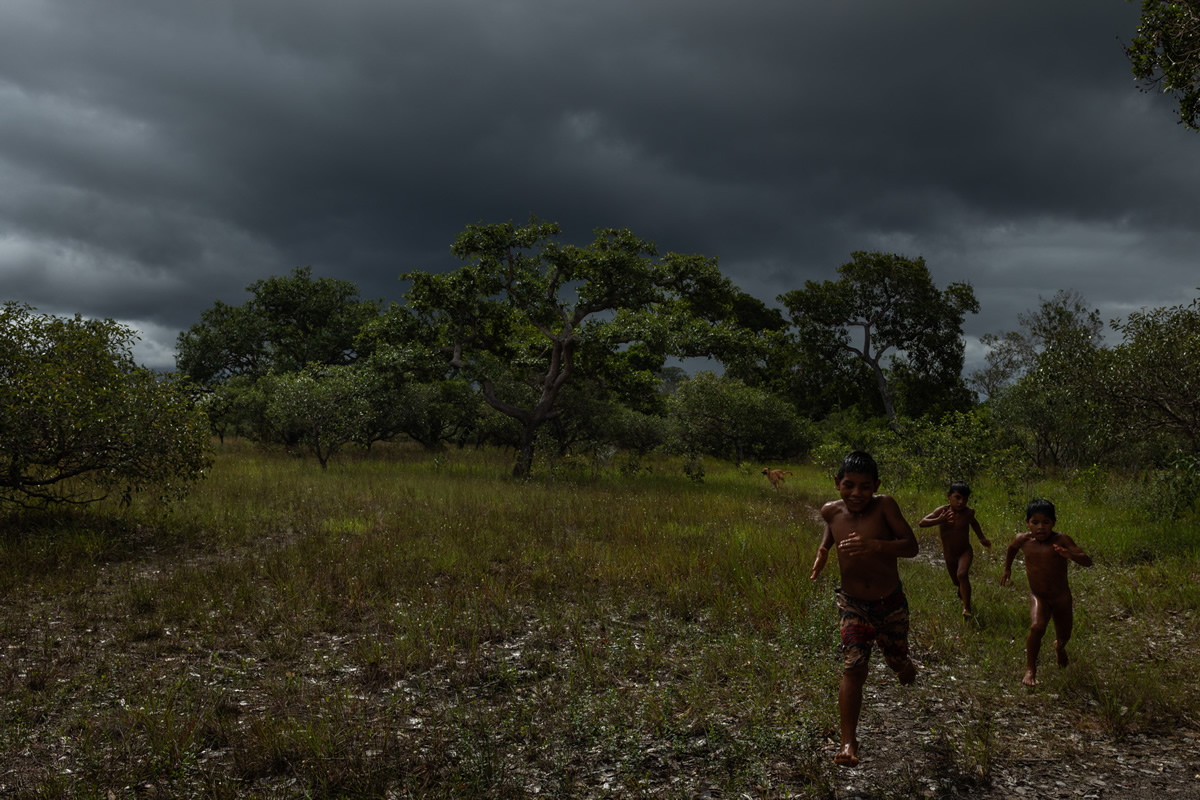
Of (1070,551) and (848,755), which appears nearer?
(848,755)

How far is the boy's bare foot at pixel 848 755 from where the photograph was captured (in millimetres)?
4270

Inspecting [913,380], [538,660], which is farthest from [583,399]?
[913,380]

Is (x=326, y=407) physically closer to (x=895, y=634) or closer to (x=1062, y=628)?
(x=895, y=634)

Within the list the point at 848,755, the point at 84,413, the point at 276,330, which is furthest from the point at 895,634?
the point at 276,330

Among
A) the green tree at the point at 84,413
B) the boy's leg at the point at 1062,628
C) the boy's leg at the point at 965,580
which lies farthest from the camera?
the green tree at the point at 84,413

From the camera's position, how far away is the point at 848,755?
4.28 metres

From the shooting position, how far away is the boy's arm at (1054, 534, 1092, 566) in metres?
5.71

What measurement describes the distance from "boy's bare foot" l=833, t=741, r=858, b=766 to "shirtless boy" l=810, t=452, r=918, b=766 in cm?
15

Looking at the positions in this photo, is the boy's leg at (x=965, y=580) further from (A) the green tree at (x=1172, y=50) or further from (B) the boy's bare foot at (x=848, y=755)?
(A) the green tree at (x=1172, y=50)

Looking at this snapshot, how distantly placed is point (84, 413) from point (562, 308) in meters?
15.3

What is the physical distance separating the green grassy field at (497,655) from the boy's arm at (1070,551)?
50.4 inches

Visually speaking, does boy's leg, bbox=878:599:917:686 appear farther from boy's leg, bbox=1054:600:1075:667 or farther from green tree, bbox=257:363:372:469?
green tree, bbox=257:363:372:469

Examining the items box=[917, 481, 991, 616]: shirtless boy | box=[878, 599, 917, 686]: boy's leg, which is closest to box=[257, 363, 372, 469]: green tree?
box=[917, 481, 991, 616]: shirtless boy

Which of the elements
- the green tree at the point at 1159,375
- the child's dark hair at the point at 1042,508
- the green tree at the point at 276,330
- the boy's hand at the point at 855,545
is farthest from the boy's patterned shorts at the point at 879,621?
the green tree at the point at 276,330
